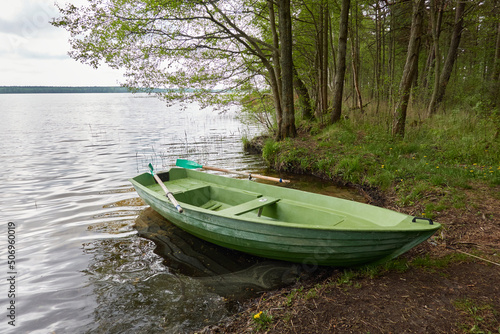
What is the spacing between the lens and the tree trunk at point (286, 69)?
29.5ft

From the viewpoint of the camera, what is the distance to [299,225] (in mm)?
3250

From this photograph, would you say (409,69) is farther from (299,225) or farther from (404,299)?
(404,299)

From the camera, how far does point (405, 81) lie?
7.32 meters

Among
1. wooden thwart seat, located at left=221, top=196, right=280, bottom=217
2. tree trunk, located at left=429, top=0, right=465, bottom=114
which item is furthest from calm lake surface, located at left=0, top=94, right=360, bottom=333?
tree trunk, located at left=429, top=0, right=465, bottom=114

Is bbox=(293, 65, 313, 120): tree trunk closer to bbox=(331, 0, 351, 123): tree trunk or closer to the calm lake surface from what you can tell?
bbox=(331, 0, 351, 123): tree trunk

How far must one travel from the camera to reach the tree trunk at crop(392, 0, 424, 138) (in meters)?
6.95

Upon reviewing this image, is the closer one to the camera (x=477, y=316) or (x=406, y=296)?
(x=477, y=316)

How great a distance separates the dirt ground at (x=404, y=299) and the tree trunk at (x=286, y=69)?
275 inches

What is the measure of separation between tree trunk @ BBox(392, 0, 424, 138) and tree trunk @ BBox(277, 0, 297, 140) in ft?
11.3

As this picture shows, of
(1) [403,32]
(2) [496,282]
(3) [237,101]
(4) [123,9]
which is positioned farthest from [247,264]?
(1) [403,32]

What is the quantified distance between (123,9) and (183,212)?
21.2 ft

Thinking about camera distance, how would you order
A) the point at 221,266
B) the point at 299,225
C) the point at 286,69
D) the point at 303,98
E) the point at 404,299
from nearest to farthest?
the point at 404,299 → the point at 299,225 → the point at 221,266 → the point at 286,69 → the point at 303,98

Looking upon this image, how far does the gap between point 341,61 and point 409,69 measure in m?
2.80

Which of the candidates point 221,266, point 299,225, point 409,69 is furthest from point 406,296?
point 409,69
